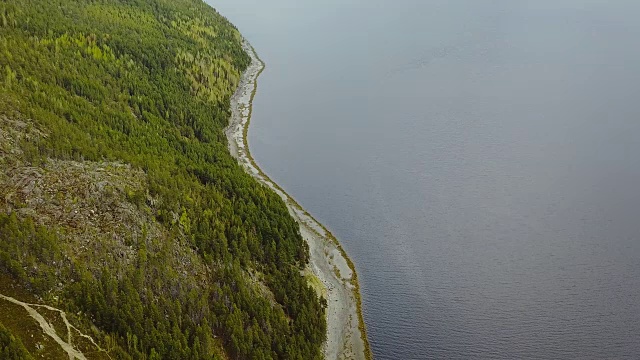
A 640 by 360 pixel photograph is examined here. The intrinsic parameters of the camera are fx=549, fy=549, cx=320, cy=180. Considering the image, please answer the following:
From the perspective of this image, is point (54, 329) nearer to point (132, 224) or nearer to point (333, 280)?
point (132, 224)

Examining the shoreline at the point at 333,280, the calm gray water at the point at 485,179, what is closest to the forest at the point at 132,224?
the shoreline at the point at 333,280

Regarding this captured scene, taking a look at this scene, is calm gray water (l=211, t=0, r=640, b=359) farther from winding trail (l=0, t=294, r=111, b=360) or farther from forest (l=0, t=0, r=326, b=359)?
winding trail (l=0, t=294, r=111, b=360)

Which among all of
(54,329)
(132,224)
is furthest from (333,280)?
(54,329)

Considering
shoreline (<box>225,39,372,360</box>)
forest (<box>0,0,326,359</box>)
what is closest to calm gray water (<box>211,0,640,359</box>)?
shoreline (<box>225,39,372,360</box>)

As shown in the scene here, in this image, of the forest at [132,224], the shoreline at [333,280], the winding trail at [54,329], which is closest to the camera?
the winding trail at [54,329]

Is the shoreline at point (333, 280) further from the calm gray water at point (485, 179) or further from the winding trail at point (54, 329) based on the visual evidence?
the winding trail at point (54, 329)

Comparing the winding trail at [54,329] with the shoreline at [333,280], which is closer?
the winding trail at [54,329]

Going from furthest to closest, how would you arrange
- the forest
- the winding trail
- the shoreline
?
1. the shoreline
2. the forest
3. the winding trail

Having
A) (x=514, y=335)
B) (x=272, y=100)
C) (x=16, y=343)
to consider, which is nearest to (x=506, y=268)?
(x=514, y=335)
